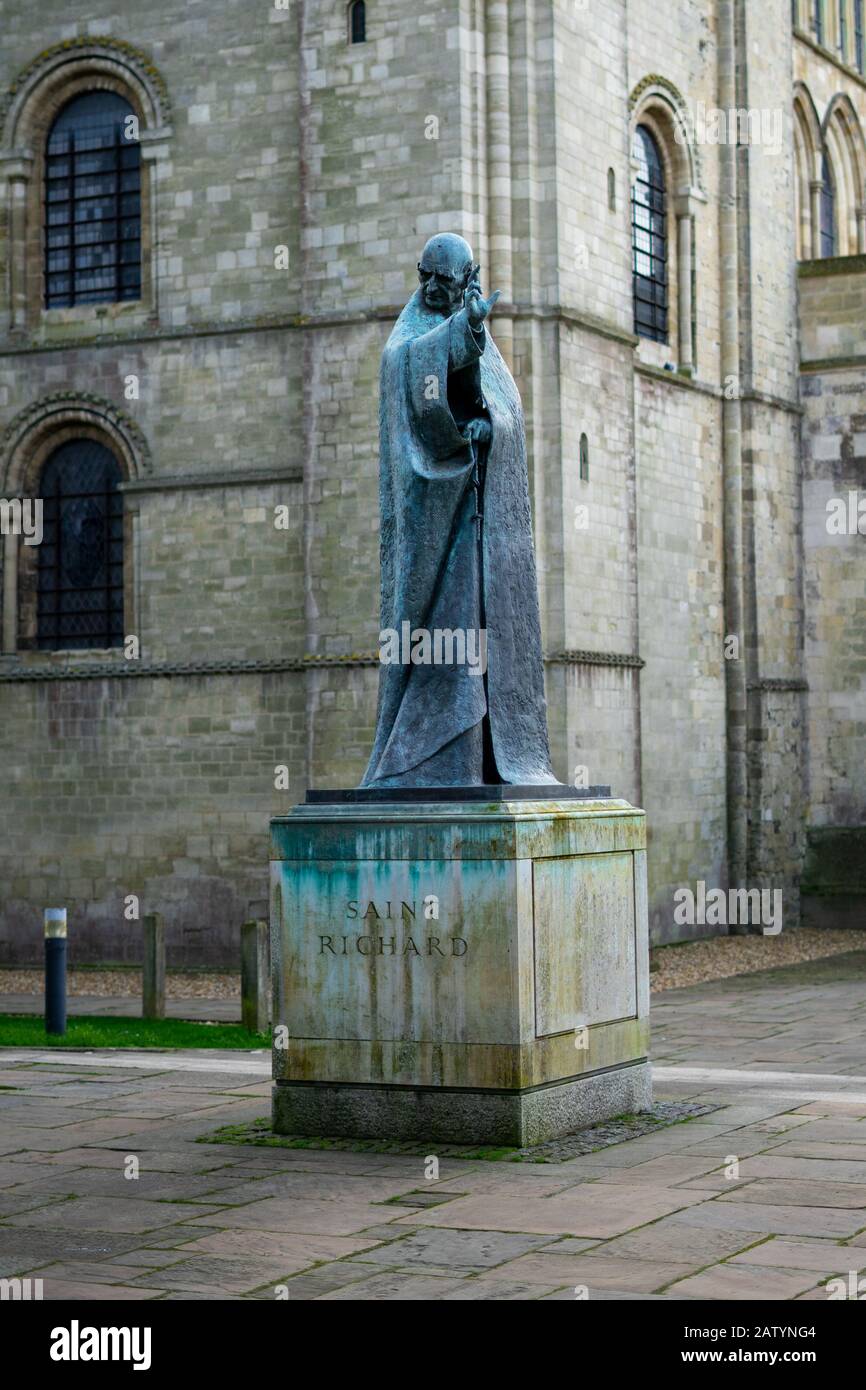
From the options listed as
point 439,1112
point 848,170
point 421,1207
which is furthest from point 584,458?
point 421,1207

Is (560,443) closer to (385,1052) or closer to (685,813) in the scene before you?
(685,813)

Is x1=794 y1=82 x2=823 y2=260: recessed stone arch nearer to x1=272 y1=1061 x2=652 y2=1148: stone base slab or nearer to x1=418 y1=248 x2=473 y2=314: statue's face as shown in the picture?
x1=418 y1=248 x2=473 y2=314: statue's face

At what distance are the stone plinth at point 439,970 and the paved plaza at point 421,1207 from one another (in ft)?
1.07

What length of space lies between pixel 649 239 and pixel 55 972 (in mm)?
12470

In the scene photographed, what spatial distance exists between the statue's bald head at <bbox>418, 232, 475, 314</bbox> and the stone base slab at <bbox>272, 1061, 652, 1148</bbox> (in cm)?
365

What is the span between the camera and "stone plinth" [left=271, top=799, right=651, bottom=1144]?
8.77 m

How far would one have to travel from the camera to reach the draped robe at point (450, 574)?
9.29m

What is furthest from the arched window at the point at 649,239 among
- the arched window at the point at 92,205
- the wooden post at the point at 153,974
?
the wooden post at the point at 153,974

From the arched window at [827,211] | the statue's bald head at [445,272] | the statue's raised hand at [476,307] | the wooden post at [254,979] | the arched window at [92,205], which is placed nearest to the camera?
the statue's raised hand at [476,307]

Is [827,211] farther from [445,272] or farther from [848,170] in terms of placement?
[445,272]

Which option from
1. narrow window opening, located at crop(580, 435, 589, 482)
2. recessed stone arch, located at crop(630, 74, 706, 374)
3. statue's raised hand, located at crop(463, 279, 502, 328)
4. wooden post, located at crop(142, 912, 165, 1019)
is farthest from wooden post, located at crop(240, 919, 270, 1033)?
recessed stone arch, located at crop(630, 74, 706, 374)

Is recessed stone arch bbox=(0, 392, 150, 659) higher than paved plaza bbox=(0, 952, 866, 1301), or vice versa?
recessed stone arch bbox=(0, 392, 150, 659)

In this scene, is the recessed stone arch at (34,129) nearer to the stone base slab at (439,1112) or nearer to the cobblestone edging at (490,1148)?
the cobblestone edging at (490,1148)

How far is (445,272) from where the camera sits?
31.9ft
